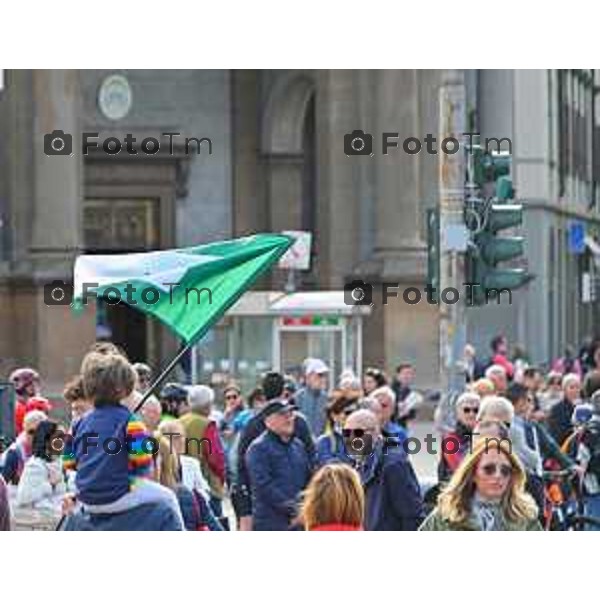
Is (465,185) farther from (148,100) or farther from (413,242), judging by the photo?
(148,100)

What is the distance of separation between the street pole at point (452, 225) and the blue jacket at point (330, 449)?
413 cm

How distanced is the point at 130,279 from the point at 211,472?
3505 mm

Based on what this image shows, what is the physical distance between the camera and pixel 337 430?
16062 millimetres

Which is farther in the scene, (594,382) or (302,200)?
(302,200)

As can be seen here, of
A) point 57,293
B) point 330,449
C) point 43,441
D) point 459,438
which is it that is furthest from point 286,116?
point 43,441

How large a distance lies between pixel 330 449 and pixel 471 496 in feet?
16.5

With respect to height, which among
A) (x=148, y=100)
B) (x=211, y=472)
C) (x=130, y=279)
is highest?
(x=148, y=100)

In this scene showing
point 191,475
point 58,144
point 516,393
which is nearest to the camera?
point 191,475

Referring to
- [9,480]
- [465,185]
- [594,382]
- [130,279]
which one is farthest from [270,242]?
[594,382]

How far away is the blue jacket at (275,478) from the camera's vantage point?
48.3 ft

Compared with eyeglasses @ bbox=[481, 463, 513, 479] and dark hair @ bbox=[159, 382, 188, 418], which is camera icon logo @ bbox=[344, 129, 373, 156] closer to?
dark hair @ bbox=[159, 382, 188, 418]

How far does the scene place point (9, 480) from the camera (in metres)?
15.4

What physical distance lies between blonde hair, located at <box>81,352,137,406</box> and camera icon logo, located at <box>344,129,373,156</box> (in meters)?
27.0

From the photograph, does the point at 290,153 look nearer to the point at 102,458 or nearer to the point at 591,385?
the point at 591,385
